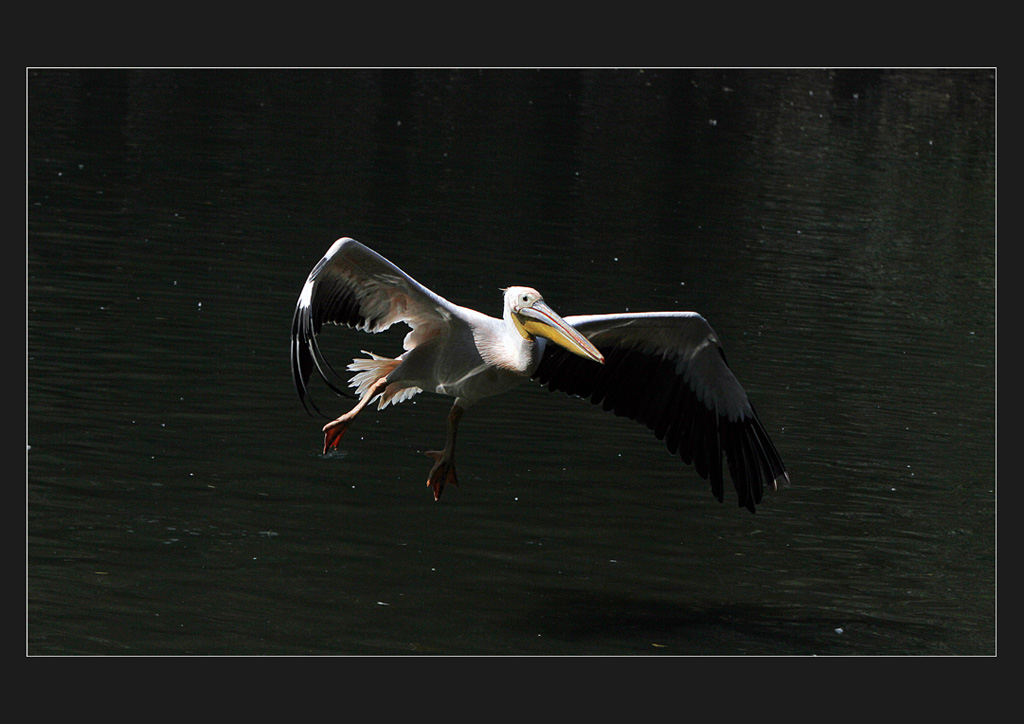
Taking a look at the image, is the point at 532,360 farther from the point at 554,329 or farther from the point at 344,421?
the point at 344,421

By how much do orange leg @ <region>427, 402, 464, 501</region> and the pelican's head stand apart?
0.83 m

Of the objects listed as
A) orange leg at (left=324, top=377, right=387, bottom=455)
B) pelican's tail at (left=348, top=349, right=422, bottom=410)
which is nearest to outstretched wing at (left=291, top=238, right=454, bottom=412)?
pelican's tail at (left=348, top=349, right=422, bottom=410)

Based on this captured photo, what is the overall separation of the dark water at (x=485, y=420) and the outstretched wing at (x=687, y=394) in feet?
2.15

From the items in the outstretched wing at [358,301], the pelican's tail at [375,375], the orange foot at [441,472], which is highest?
the outstretched wing at [358,301]

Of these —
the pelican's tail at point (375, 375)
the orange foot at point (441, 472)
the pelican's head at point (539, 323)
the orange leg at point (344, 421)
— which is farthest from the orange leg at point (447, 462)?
the pelican's head at point (539, 323)

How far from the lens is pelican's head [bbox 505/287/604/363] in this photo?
6824mm

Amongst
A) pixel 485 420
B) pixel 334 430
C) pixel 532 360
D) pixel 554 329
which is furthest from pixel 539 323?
pixel 485 420

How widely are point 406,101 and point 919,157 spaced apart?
9.53 m

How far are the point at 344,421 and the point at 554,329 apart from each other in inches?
51.0

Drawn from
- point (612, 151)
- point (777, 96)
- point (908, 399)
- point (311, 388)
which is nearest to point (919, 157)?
point (612, 151)

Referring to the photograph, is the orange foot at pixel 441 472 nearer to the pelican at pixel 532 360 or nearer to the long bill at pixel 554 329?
the pelican at pixel 532 360

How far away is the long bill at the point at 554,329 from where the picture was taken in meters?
6.82

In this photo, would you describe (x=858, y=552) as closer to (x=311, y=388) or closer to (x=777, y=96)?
(x=311, y=388)

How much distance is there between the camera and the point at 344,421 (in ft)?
24.2
